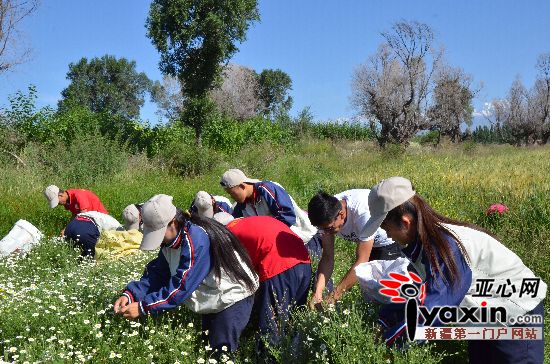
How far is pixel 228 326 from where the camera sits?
3.72 m

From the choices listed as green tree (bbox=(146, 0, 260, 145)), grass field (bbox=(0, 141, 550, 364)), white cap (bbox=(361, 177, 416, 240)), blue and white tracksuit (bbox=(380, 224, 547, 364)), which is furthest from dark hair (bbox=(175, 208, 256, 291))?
green tree (bbox=(146, 0, 260, 145))

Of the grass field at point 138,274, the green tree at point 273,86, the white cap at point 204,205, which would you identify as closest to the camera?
the grass field at point 138,274

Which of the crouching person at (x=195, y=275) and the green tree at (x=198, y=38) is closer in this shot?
the crouching person at (x=195, y=275)

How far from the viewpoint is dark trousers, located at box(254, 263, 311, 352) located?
391cm

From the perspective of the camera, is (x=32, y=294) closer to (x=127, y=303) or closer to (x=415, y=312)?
(x=127, y=303)

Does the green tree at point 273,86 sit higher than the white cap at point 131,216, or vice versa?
the green tree at point 273,86

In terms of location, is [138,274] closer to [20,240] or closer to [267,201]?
[267,201]

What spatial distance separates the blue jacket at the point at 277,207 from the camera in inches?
204

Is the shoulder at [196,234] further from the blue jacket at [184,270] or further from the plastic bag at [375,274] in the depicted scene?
the plastic bag at [375,274]

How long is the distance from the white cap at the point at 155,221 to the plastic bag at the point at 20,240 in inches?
186

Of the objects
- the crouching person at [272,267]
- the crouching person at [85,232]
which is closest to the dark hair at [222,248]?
the crouching person at [272,267]

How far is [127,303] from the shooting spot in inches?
144

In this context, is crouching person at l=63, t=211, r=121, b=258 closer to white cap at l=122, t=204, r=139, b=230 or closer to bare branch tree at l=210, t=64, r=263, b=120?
white cap at l=122, t=204, r=139, b=230

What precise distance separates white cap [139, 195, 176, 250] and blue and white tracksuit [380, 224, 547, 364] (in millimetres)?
1397
